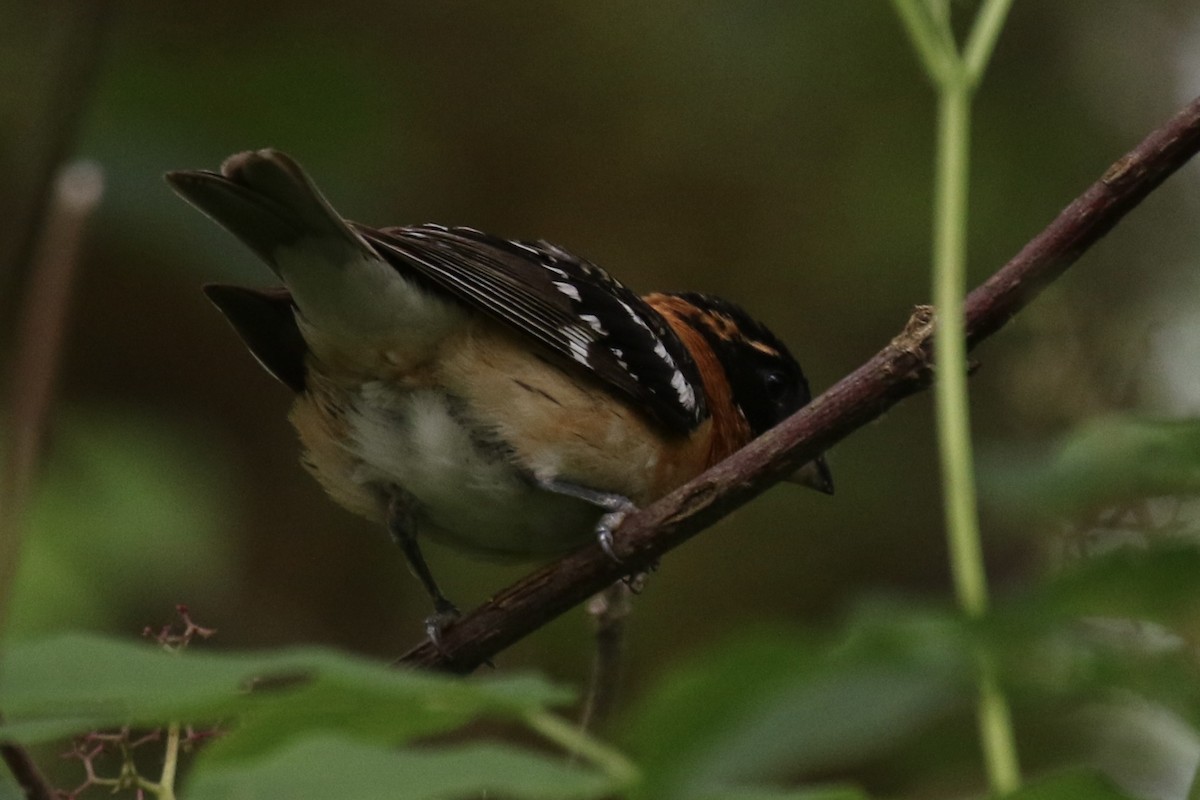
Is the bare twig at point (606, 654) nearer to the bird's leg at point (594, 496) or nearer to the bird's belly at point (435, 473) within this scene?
the bird's leg at point (594, 496)

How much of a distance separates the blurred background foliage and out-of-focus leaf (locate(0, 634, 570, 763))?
3.81m

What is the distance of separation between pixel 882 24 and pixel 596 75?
1623mm

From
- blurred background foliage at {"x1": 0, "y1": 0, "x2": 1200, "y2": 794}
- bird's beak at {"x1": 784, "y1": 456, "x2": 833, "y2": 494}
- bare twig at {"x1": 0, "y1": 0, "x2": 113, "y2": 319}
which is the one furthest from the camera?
blurred background foliage at {"x1": 0, "y1": 0, "x2": 1200, "y2": 794}

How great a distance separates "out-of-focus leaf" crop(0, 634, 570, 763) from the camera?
1178 millimetres

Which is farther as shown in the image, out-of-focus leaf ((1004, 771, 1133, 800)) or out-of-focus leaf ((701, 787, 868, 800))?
out-of-focus leaf ((1004, 771, 1133, 800))

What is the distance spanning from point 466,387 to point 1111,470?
2773 mm

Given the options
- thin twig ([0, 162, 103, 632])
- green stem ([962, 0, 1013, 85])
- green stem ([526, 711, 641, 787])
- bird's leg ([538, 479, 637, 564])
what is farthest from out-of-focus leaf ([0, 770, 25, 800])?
bird's leg ([538, 479, 637, 564])

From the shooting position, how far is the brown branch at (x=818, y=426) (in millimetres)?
2062

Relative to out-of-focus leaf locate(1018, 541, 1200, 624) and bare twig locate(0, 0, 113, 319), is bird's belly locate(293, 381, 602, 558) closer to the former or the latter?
bare twig locate(0, 0, 113, 319)

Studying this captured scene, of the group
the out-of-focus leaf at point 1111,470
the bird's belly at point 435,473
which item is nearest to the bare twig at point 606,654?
the bird's belly at point 435,473

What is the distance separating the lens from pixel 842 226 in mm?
8195

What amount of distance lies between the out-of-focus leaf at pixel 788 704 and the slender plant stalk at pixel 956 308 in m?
0.34

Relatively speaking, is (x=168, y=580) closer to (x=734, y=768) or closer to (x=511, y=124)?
(x=511, y=124)

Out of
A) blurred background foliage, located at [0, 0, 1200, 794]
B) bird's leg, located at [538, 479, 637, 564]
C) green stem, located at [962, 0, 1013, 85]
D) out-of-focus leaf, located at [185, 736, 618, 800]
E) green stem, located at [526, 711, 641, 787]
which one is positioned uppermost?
blurred background foliage, located at [0, 0, 1200, 794]
